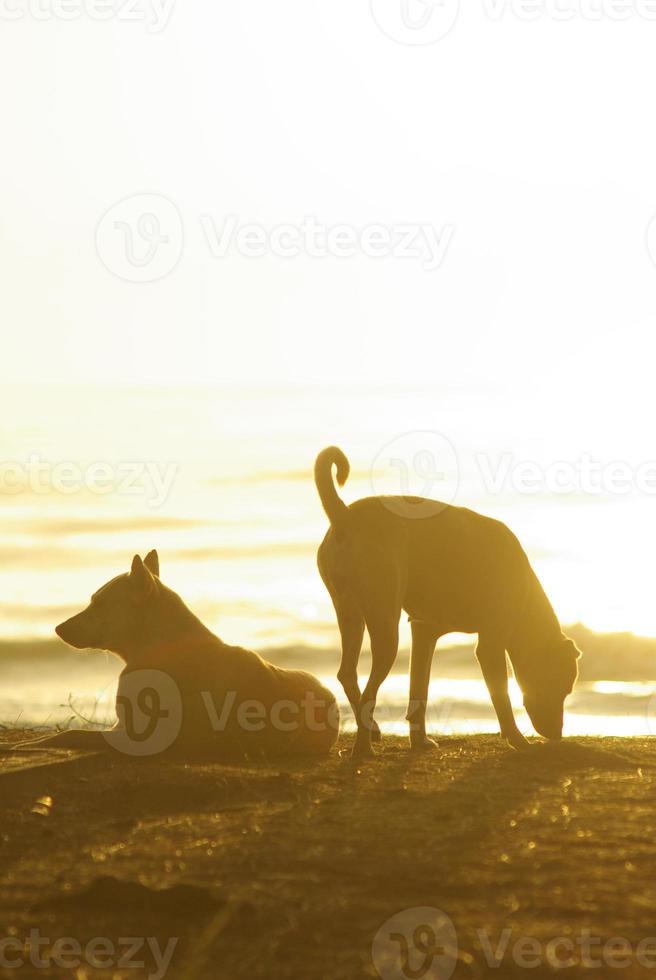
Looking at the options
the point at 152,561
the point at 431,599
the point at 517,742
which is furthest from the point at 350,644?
the point at 152,561

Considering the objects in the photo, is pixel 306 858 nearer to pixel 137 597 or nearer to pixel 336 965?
pixel 336 965

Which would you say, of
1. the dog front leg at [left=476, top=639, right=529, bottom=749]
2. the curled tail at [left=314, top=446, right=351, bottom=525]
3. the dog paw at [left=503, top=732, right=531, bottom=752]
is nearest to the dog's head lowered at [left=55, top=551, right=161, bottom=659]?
the curled tail at [left=314, top=446, right=351, bottom=525]

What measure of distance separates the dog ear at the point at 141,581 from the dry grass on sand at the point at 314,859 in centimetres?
202

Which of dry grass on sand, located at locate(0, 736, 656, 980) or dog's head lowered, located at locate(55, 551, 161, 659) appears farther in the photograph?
dog's head lowered, located at locate(55, 551, 161, 659)

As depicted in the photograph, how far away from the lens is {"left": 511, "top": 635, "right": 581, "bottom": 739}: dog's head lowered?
12.1 m

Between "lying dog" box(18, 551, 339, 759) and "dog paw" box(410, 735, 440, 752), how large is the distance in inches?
32.1

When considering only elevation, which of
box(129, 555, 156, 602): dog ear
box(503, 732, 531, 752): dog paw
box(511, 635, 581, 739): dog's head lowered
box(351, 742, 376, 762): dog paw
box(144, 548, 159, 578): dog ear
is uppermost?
box(144, 548, 159, 578): dog ear

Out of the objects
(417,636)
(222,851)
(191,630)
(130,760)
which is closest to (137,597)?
(191,630)

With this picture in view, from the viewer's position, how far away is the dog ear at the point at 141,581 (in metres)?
10.9

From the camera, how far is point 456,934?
189 inches

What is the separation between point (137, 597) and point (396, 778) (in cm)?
297

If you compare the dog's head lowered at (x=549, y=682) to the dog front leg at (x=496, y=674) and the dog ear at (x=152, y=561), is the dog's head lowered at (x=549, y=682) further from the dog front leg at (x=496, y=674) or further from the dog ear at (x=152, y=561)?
the dog ear at (x=152, y=561)

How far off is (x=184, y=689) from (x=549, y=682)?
11.4 feet

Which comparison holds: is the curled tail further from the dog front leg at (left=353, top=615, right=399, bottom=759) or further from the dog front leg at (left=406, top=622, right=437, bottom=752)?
the dog front leg at (left=406, top=622, right=437, bottom=752)
